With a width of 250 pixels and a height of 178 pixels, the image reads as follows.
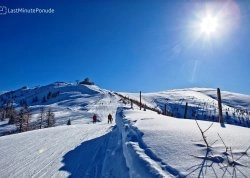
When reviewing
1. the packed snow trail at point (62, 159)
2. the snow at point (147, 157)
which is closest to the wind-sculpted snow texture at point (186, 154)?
the snow at point (147, 157)

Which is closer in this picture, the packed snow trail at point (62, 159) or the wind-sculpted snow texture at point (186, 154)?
the wind-sculpted snow texture at point (186, 154)

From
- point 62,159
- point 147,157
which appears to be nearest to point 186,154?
point 147,157

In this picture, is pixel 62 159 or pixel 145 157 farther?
pixel 62 159

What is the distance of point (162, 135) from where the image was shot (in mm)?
8906

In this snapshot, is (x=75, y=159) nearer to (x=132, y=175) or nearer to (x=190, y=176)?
(x=132, y=175)

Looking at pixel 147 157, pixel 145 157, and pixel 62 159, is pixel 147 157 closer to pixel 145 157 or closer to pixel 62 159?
pixel 145 157

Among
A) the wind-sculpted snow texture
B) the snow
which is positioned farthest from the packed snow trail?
the wind-sculpted snow texture

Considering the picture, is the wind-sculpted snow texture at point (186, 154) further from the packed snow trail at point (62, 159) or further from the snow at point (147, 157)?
the packed snow trail at point (62, 159)

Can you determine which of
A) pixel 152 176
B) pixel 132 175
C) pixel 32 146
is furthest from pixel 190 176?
pixel 32 146

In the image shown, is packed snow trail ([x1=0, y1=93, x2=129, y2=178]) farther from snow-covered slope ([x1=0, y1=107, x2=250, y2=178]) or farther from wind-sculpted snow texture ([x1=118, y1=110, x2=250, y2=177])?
wind-sculpted snow texture ([x1=118, y1=110, x2=250, y2=177])

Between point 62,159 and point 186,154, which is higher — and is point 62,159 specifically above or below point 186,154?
below

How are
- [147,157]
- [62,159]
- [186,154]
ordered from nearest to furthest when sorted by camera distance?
[186,154] → [147,157] → [62,159]

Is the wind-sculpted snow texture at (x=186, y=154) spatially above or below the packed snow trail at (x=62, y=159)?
above

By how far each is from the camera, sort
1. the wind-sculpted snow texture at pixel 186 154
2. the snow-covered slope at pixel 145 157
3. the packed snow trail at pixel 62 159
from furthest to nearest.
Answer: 1. the packed snow trail at pixel 62 159
2. the snow-covered slope at pixel 145 157
3. the wind-sculpted snow texture at pixel 186 154
